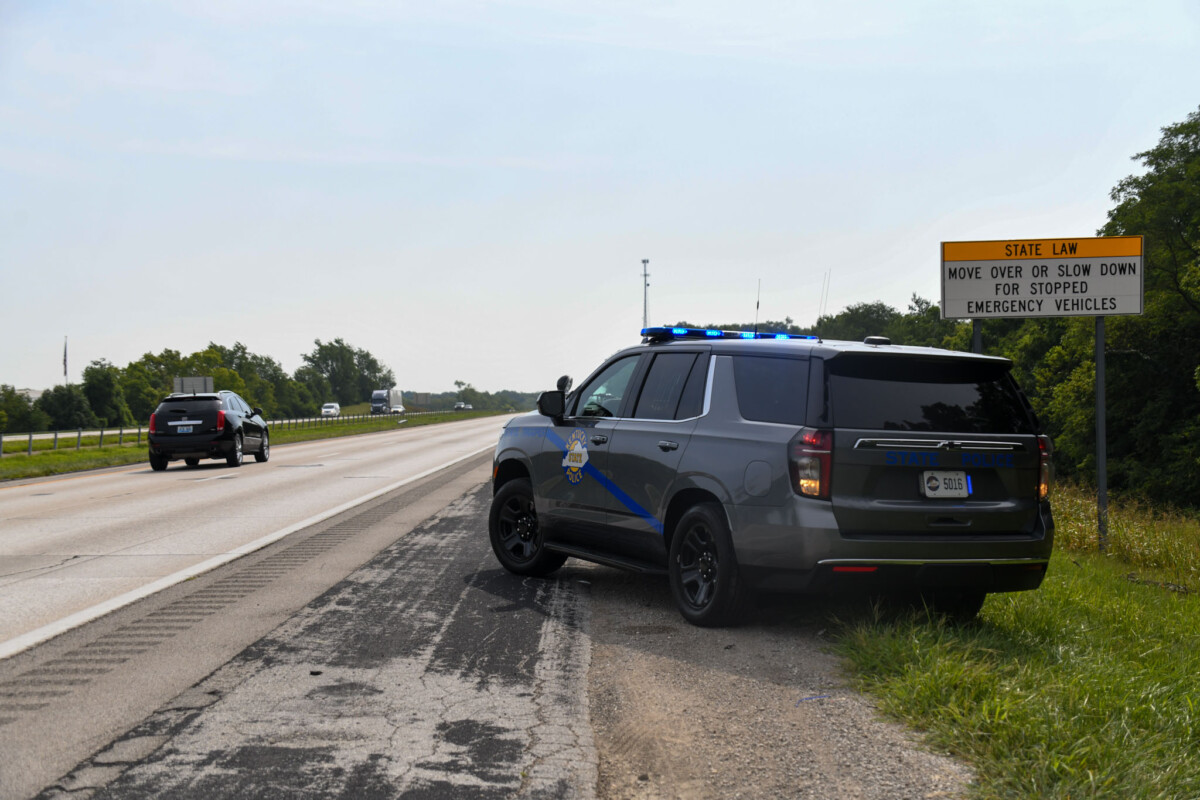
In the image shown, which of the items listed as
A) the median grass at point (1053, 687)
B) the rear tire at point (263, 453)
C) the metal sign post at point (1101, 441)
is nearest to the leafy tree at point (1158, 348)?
the metal sign post at point (1101, 441)

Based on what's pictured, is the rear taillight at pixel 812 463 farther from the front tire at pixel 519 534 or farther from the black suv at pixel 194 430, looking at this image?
the black suv at pixel 194 430

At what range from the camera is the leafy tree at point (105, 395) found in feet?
400

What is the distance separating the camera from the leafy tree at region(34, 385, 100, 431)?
115 metres

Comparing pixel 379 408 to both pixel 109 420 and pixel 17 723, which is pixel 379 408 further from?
pixel 17 723

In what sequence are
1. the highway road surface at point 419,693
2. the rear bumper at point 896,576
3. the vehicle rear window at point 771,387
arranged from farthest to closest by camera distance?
the vehicle rear window at point 771,387 → the rear bumper at point 896,576 → the highway road surface at point 419,693

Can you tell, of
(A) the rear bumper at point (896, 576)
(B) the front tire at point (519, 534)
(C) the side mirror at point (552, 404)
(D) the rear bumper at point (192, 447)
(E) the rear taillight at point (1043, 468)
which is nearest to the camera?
(A) the rear bumper at point (896, 576)

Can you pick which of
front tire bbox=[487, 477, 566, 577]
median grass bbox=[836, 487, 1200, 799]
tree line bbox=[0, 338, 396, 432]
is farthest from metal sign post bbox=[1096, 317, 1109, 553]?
tree line bbox=[0, 338, 396, 432]

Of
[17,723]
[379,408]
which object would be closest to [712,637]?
[17,723]

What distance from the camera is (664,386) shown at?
7.19 m

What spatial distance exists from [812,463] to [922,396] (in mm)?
821

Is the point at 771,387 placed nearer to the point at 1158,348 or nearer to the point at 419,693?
the point at 419,693

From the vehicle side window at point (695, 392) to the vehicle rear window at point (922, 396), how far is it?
1062mm

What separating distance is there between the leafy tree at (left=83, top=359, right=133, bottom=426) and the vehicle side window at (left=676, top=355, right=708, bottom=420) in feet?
415

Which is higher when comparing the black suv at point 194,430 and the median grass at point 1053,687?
the black suv at point 194,430
